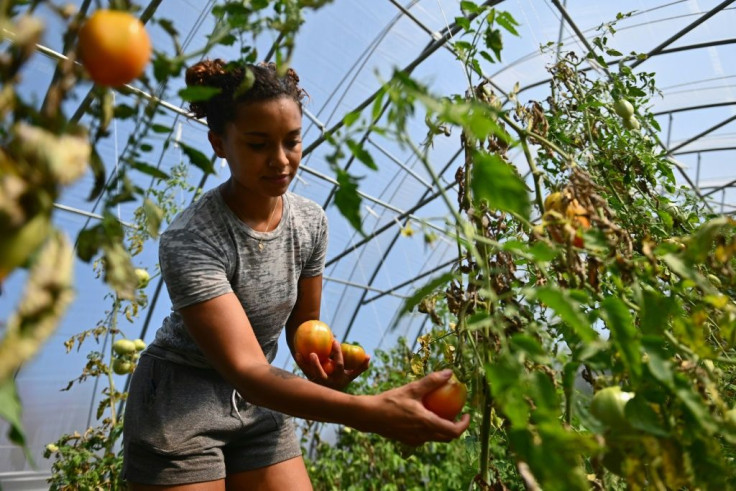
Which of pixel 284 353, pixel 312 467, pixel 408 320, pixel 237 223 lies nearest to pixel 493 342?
pixel 237 223

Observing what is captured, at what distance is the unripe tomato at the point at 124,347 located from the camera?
326cm

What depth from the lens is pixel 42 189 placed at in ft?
1.33

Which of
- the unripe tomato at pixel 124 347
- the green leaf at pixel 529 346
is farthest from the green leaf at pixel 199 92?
the unripe tomato at pixel 124 347

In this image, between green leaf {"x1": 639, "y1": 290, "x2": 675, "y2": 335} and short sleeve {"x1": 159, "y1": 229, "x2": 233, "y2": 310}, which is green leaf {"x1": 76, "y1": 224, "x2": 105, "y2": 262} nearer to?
green leaf {"x1": 639, "y1": 290, "x2": 675, "y2": 335}

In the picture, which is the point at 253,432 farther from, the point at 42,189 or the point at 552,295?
the point at 42,189

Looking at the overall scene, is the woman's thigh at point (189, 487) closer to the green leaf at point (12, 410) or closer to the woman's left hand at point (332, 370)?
the woman's left hand at point (332, 370)

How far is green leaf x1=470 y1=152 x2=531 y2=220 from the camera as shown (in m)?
0.61

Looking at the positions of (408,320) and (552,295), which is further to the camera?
(408,320)

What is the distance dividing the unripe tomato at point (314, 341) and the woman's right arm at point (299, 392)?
25 centimetres

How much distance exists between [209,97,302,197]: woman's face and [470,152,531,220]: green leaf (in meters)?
0.86

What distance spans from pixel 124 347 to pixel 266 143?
7.28 ft

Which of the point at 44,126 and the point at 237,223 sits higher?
the point at 237,223

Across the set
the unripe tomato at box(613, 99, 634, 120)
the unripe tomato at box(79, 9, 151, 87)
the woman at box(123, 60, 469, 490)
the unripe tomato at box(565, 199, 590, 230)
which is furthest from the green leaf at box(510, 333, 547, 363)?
the unripe tomato at box(613, 99, 634, 120)

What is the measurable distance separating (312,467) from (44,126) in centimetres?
417
